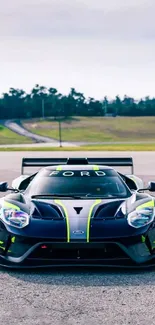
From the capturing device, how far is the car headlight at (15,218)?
6.50 m

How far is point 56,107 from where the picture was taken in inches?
6585

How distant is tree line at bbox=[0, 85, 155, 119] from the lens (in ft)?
532

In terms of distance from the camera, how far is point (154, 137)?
113250mm

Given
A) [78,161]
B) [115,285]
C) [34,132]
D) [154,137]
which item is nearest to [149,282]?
[115,285]

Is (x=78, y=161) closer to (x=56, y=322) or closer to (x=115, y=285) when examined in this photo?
(x=115, y=285)

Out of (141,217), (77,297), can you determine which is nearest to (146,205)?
(141,217)

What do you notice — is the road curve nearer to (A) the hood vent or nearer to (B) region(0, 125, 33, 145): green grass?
(B) region(0, 125, 33, 145): green grass

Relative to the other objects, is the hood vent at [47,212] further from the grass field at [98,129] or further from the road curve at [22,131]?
the grass field at [98,129]

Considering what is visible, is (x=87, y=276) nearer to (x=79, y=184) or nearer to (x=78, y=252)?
(x=78, y=252)

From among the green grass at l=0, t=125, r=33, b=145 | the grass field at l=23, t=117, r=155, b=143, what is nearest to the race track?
the green grass at l=0, t=125, r=33, b=145

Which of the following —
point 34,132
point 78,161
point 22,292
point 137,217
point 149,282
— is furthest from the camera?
point 34,132

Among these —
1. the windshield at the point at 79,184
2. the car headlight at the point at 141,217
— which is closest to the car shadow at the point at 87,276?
the car headlight at the point at 141,217

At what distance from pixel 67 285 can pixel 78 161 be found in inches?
161

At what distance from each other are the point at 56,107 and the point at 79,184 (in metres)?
160
